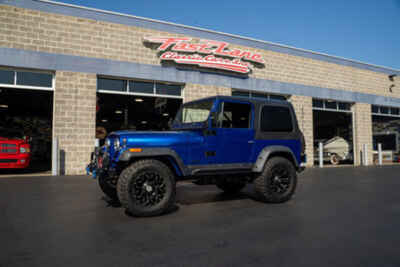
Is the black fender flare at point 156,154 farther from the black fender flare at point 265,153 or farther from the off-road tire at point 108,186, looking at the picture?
the black fender flare at point 265,153

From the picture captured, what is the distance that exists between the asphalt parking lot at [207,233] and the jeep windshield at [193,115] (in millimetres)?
1679

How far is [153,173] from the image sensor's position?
15.2ft

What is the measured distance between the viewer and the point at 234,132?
544 cm

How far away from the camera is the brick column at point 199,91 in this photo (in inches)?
562

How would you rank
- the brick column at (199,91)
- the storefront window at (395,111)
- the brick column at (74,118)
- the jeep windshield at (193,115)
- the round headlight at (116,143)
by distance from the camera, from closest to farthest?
the round headlight at (116,143) → the jeep windshield at (193,115) → the brick column at (74,118) → the brick column at (199,91) → the storefront window at (395,111)

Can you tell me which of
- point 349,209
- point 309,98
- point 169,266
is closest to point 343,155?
point 309,98

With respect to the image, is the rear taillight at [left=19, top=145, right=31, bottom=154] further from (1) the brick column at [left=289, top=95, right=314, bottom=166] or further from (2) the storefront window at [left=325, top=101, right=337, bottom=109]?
(2) the storefront window at [left=325, top=101, right=337, bottom=109]

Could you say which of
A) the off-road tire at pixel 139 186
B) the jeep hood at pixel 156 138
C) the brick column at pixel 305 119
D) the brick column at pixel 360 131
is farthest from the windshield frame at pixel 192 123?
the brick column at pixel 360 131

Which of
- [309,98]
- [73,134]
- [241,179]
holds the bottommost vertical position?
[241,179]

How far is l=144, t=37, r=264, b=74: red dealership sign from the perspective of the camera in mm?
13516

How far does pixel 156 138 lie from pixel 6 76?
9895 mm

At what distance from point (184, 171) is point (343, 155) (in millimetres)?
19968

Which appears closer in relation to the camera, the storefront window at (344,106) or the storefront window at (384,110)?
the storefront window at (344,106)

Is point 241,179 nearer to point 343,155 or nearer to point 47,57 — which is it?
point 47,57
